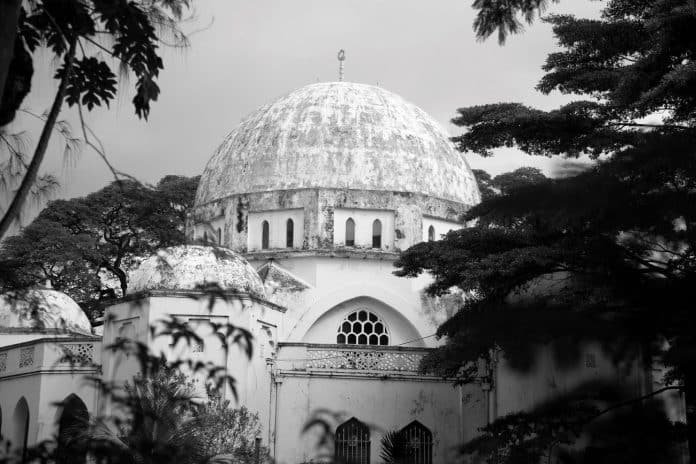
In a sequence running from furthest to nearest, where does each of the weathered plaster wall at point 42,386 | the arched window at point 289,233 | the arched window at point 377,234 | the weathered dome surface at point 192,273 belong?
the arched window at point 289,233, the arched window at point 377,234, the weathered plaster wall at point 42,386, the weathered dome surface at point 192,273

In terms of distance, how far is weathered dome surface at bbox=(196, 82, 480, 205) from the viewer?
2573 cm

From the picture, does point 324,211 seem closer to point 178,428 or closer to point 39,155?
point 178,428

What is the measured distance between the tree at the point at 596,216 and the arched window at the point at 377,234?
6320mm

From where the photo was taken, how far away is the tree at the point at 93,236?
30.3 metres

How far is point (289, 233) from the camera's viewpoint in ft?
84.0

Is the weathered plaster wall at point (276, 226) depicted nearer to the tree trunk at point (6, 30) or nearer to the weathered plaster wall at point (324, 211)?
the weathered plaster wall at point (324, 211)

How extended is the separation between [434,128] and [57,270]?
12.5 meters

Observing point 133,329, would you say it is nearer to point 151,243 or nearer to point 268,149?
point 268,149

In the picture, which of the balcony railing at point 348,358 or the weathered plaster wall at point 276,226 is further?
the weathered plaster wall at point 276,226

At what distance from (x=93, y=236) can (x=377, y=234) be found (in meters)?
11.6

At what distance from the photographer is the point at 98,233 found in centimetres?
3319

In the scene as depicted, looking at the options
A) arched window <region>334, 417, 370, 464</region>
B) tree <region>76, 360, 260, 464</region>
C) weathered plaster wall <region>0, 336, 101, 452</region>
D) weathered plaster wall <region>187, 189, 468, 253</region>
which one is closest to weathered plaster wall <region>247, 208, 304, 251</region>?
weathered plaster wall <region>187, 189, 468, 253</region>

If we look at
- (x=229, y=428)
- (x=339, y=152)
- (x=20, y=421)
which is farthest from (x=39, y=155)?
(x=339, y=152)

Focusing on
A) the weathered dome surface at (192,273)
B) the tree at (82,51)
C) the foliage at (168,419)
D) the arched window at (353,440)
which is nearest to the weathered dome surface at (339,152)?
the weathered dome surface at (192,273)
